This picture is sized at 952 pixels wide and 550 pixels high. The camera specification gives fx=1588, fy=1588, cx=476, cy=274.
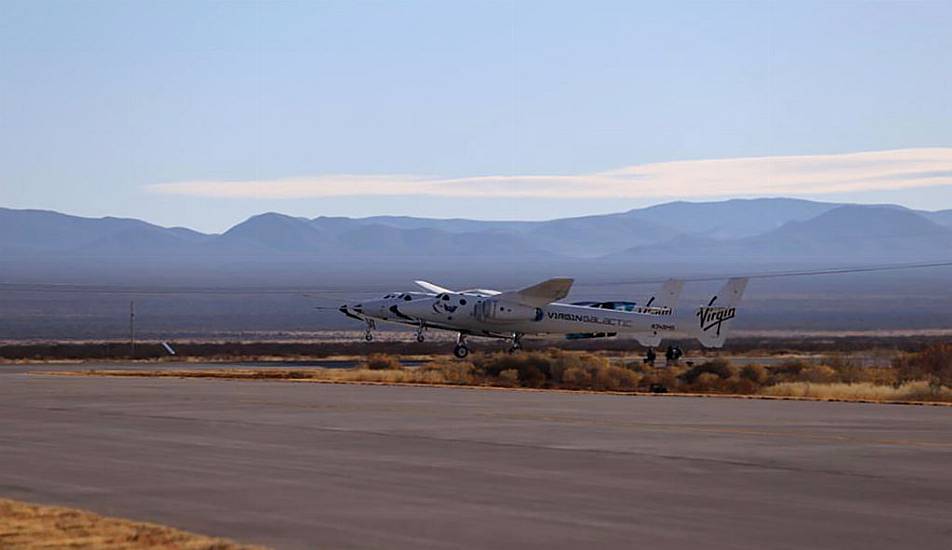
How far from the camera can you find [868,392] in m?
33.3

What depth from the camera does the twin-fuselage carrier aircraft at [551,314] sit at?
205 ft

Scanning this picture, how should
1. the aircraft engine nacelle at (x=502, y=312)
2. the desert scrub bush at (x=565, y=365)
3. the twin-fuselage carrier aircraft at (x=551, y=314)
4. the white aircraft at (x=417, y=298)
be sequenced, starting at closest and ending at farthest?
the desert scrub bush at (x=565, y=365) → the twin-fuselage carrier aircraft at (x=551, y=314) → the aircraft engine nacelle at (x=502, y=312) → the white aircraft at (x=417, y=298)

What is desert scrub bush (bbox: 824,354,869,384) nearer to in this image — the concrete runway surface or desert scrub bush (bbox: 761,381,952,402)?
desert scrub bush (bbox: 761,381,952,402)

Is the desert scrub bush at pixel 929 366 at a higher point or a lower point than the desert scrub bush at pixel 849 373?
higher

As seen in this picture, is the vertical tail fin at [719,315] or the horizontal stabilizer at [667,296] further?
the horizontal stabilizer at [667,296]

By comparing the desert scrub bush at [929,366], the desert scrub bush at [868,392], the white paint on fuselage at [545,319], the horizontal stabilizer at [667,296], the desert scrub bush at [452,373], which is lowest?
the desert scrub bush at [452,373]

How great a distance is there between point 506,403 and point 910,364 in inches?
729

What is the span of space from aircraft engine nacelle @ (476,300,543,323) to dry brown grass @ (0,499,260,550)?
162 feet

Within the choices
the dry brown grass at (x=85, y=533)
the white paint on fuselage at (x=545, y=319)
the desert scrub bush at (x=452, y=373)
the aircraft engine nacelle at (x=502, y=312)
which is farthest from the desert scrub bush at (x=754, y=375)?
the dry brown grass at (x=85, y=533)

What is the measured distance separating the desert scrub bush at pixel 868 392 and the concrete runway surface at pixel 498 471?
3396 mm

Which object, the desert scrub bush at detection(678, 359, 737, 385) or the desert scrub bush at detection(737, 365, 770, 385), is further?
the desert scrub bush at detection(678, 359, 737, 385)

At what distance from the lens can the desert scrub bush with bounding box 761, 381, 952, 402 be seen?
31750mm

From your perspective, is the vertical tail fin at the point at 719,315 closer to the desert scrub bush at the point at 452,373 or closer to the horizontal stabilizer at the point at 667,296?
the horizontal stabilizer at the point at 667,296

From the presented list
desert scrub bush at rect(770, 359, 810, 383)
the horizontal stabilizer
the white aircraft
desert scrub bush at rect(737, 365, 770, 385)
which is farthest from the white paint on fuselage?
desert scrub bush at rect(737, 365, 770, 385)
